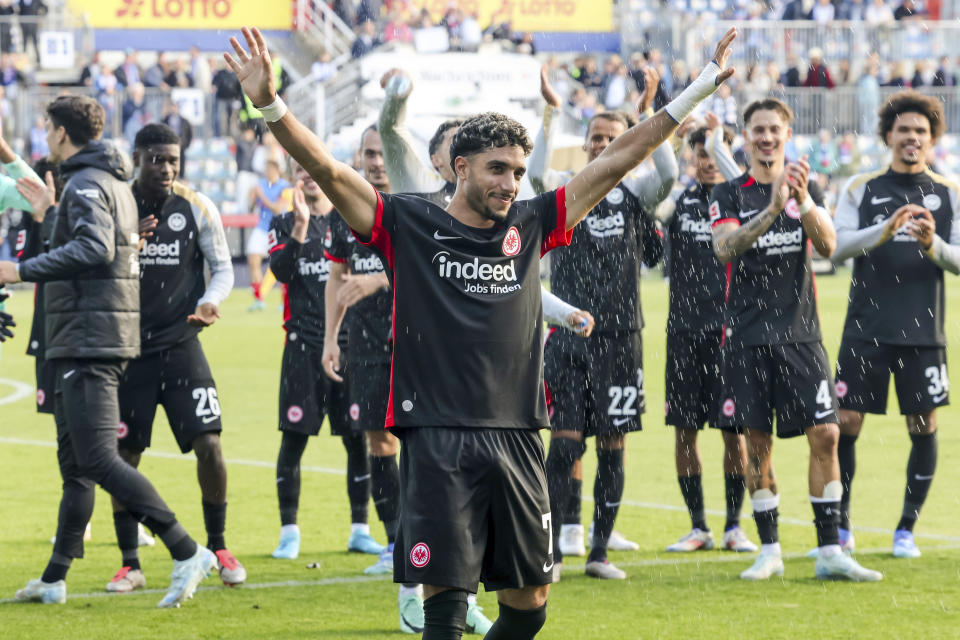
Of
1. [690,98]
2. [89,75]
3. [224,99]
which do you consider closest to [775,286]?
[690,98]

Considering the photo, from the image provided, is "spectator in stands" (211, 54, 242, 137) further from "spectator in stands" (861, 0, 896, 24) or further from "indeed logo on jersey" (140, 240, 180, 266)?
"indeed logo on jersey" (140, 240, 180, 266)

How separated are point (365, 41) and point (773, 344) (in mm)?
29772

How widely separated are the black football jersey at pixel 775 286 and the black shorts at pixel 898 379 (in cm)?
75

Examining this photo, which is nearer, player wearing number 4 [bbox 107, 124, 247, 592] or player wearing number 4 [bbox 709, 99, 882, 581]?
player wearing number 4 [bbox 709, 99, 882, 581]

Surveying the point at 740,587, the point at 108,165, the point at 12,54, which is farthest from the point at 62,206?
the point at 12,54

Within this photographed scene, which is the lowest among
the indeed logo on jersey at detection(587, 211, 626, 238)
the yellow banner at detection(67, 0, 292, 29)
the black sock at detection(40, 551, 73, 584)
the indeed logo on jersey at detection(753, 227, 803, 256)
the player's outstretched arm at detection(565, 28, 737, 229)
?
the black sock at detection(40, 551, 73, 584)

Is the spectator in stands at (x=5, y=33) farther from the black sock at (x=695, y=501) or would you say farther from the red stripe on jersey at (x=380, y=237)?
the red stripe on jersey at (x=380, y=237)

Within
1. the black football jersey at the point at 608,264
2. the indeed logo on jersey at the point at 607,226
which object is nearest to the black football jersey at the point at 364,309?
the black football jersey at the point at 608,264

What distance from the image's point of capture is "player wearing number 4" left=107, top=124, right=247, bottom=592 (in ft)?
23.6

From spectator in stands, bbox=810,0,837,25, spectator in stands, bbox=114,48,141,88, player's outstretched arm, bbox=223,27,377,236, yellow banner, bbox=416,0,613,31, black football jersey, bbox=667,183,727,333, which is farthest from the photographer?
yellow banner, bbox=416,0,613,31

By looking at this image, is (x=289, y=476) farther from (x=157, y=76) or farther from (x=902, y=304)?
(x=157, y=76)

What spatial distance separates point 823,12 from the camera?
1464 inches

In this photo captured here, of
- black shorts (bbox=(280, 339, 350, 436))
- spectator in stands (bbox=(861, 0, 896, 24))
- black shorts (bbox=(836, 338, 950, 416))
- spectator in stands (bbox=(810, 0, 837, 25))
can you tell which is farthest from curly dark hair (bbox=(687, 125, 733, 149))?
spectator in stands (bbox=(861, 0, 896, 24))

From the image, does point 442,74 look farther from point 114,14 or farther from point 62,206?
point 62,206
